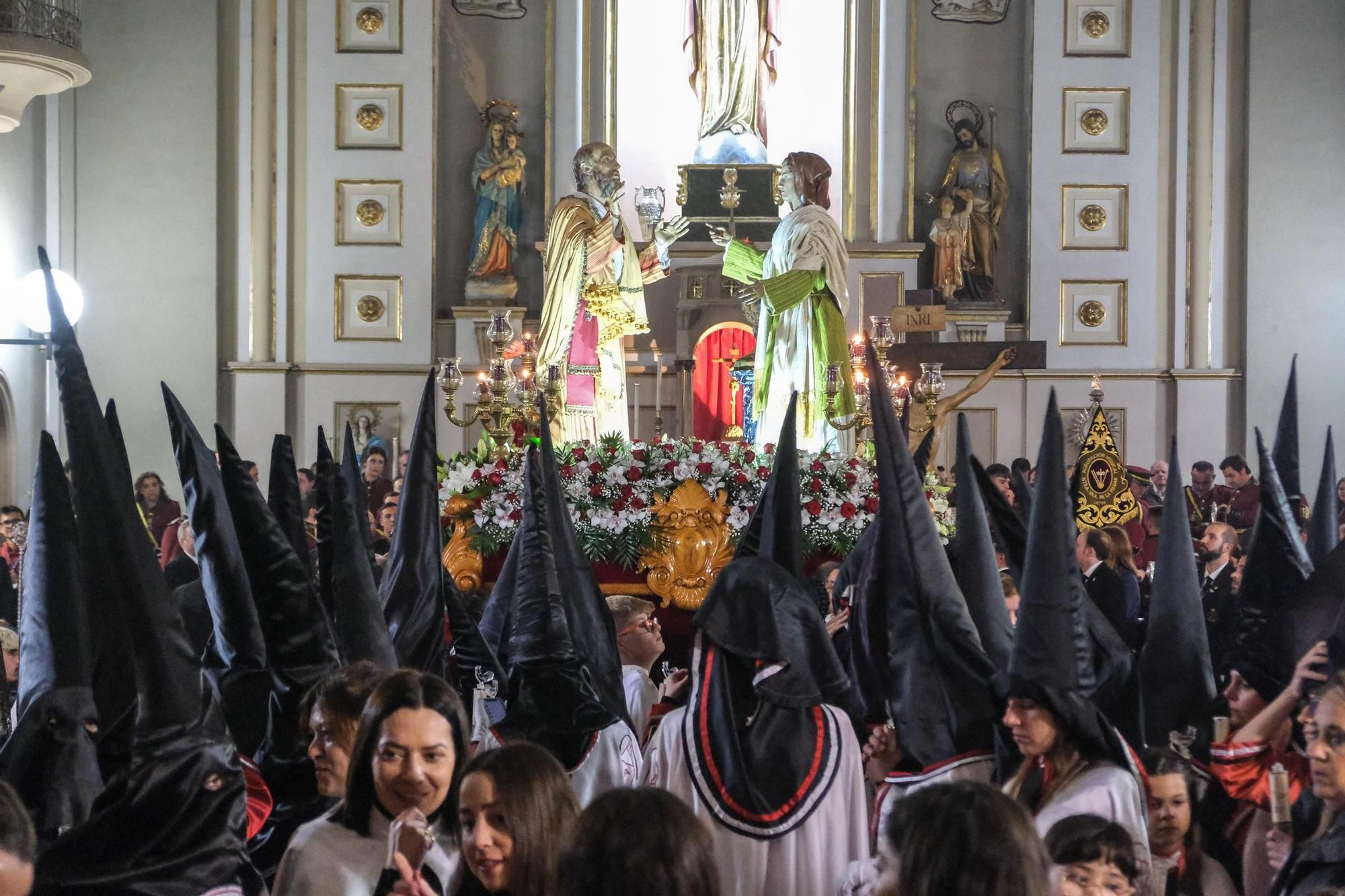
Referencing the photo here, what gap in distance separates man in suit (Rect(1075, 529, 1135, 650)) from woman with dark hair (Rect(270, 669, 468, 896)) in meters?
3.81

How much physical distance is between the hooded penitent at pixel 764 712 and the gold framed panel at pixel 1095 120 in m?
13.6

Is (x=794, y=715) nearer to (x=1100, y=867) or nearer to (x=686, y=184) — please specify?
(x=1100, y=867)

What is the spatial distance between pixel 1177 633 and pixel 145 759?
3.01m

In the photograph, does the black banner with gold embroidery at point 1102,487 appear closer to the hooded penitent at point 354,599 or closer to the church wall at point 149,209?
the hooded penitent at point 354,599

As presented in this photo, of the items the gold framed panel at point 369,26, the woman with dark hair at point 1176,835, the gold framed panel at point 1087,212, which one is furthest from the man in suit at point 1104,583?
the gold framed panel at point 369,26

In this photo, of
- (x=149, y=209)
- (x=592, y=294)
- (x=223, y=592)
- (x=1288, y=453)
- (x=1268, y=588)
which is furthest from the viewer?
(x=149, y=209)

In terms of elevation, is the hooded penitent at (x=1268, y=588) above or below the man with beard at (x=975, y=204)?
below

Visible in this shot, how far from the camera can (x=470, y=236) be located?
17094 millimetres

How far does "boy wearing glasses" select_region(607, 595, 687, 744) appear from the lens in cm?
572

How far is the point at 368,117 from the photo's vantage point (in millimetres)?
16688

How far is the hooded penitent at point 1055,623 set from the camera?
3.89 meters

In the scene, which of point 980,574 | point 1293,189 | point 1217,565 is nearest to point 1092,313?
point 1293,189

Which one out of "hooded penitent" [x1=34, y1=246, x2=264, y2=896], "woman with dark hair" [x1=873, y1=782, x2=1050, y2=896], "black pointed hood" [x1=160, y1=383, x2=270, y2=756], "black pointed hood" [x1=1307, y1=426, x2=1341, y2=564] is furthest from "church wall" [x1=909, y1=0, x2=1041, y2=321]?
"woman with dark hair" [x1=873, y1=782, x2=1050, y2=896]

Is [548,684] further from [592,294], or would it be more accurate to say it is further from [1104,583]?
[592,294]
